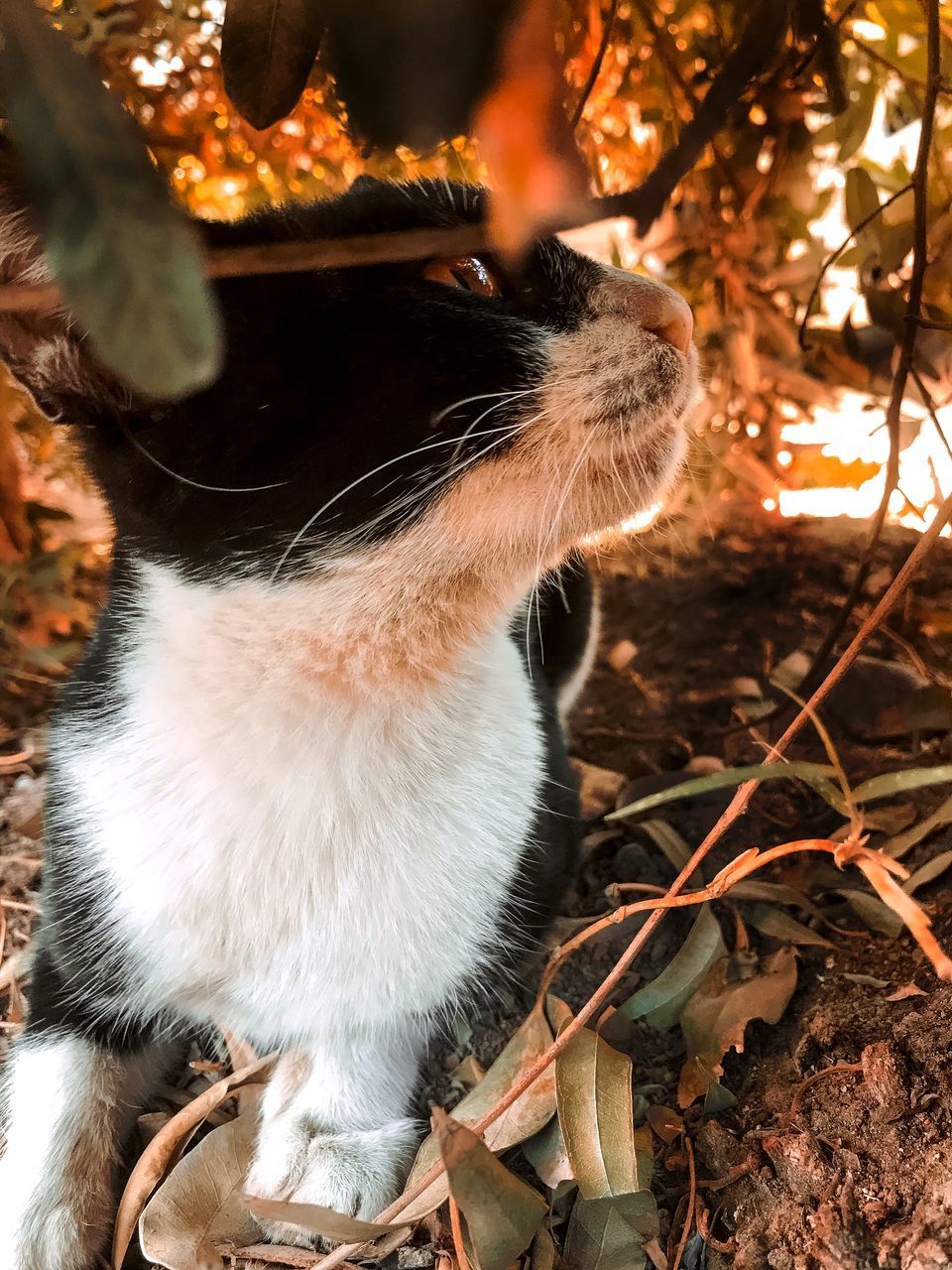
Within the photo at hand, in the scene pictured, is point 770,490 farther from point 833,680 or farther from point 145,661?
point 145,661

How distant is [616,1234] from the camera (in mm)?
679

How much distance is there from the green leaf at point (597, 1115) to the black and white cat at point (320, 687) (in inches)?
6.3

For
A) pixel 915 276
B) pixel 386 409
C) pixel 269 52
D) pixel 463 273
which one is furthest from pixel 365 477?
pixel 915 276

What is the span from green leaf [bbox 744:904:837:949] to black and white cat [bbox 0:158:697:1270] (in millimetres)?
219

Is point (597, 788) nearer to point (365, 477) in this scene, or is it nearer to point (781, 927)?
point (781, 927)

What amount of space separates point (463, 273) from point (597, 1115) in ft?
2.20

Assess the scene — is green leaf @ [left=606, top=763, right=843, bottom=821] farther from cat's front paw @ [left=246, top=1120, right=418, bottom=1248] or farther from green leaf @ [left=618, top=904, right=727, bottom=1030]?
cat's front paw @ [left=246, top=1120, right=418, bottom=1248]

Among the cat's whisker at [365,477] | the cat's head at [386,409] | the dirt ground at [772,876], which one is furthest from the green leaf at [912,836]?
the cat's whisker at [365,477]

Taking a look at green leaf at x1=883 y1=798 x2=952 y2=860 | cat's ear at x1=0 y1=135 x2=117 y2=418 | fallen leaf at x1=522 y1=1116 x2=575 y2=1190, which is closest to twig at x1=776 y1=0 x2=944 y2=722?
green leaf at x1=883 y1=798 x2=952 y2=860

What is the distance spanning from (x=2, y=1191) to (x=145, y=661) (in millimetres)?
462

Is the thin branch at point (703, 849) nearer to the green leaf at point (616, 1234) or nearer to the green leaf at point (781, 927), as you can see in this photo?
the green leaf at point (616, 1234)

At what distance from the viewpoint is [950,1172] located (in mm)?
624

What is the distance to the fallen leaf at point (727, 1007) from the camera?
2.67 ft

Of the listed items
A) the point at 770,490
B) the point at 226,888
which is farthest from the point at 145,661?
the point at 770,490
